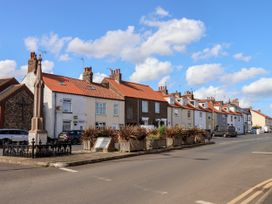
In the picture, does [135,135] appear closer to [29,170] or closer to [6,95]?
[29,170]

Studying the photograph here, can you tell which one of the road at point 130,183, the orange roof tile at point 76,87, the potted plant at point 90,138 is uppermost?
the orange roof tile at point 76,87

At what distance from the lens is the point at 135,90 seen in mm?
59219

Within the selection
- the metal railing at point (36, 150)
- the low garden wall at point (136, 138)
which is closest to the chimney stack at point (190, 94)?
the low garden wall at point (136, 138)

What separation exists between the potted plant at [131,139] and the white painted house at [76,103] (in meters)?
17.1

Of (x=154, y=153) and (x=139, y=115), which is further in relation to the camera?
(x=139, y=115)

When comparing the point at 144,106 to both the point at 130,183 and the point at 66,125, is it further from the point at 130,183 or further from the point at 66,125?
the point at 130,183

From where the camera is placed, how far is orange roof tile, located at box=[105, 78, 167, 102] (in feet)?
179

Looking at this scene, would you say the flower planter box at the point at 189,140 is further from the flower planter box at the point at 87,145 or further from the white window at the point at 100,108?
the white window at the point at 100,108

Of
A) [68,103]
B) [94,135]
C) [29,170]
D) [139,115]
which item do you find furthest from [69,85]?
[29,170]

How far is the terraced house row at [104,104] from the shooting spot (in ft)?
139

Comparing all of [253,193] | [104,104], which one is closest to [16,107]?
[104,104]

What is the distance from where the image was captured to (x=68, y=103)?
43969mm

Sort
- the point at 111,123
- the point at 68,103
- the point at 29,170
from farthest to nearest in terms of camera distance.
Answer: the point at 111,123
the point at 68,103
the point at 29,170

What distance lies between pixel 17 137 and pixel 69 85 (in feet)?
46.5
